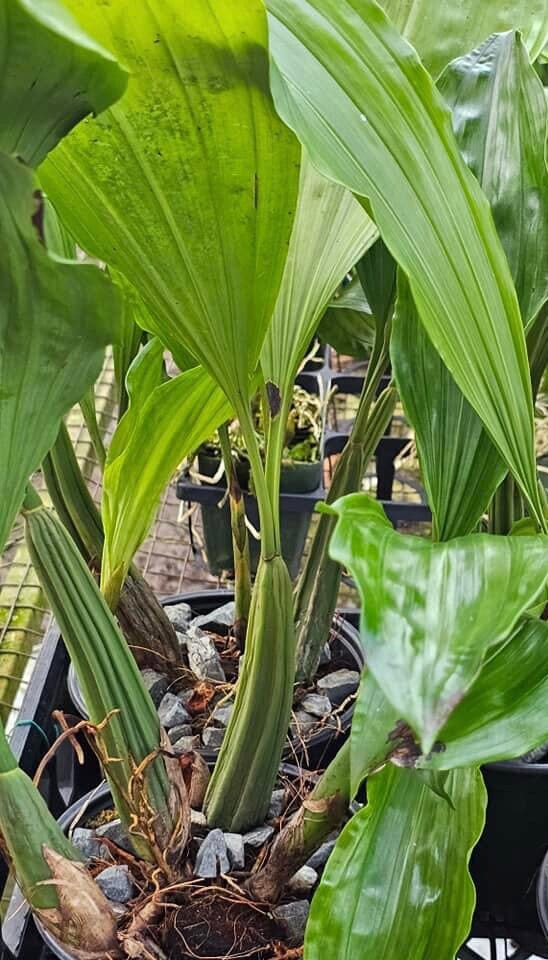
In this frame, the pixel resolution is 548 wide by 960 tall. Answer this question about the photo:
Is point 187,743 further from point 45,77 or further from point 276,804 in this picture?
point 45,77

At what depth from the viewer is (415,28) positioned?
0.54m

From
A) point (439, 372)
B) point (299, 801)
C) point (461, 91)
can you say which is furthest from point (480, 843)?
point (461, 91)

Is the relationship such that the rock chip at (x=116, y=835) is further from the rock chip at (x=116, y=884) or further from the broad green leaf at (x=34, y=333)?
the broad green leaf at (x=34, y=333)

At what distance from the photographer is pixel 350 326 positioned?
817 mm

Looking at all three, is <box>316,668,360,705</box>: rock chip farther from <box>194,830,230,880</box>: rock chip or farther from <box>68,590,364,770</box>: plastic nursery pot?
<box>194,830,230,880</box>: rock chip

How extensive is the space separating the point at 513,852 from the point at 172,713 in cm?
27

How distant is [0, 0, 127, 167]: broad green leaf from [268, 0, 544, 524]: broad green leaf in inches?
3.5

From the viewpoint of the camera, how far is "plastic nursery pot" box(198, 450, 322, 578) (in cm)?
95

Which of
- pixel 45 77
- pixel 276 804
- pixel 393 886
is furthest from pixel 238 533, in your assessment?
pixel 45 77

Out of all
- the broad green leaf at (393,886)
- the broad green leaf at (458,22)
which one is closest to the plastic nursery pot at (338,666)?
the broad green leaf at (393,886)

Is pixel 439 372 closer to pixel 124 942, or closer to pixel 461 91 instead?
pixel 461 91

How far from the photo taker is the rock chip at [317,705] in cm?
68

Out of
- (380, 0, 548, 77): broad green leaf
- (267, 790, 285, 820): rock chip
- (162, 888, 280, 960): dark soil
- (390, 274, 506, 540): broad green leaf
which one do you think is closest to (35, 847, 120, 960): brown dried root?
(162, 888, 280, 960): dark soil

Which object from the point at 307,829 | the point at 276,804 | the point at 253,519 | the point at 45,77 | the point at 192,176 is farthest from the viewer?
the point at 253,519
